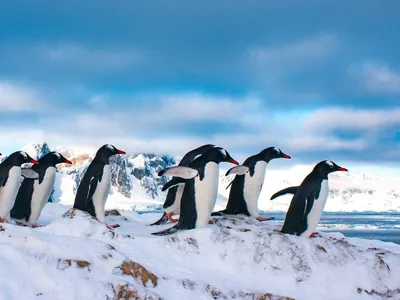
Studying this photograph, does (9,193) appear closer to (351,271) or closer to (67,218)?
(67,218)

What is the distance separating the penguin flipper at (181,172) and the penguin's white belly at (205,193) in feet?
0.57

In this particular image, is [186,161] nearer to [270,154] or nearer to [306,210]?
[270,154]

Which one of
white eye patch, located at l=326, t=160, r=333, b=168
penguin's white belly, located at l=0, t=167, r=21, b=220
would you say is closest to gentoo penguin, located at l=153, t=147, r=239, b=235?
white eye patch, located at l=326, t=160, r=333, b=168

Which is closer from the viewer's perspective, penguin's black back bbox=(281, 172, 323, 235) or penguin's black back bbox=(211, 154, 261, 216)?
penguin's black back bbox=(281, 172, 323, 235)

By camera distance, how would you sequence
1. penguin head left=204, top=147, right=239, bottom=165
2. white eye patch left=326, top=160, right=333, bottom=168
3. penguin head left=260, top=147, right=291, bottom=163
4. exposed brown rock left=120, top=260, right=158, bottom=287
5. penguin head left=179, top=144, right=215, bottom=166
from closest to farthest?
1. exposed brown rock left=120, top=260, right=158, bottom=287
2. penguin head left=204, top=147, right=239, bottom=165
3. white eye patch left=326, top=160, right=333, bottom=168
4. penguin head left=179, top=144, right=215, bottom=166
5. penguin head left=260, top=147, right=291, bottom=163

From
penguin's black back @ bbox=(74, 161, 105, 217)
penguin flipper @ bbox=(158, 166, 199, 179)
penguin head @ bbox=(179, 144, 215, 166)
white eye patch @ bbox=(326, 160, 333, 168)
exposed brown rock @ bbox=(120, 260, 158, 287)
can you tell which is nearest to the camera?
exposed brown rock @ bbox=(120, 260, 158, 287)

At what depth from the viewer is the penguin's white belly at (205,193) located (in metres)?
8.93

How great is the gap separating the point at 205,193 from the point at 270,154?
3093mm

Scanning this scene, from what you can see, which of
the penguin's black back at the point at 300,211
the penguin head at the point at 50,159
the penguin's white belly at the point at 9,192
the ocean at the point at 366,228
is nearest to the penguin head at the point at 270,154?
the penguin's black back at the point at 300,211

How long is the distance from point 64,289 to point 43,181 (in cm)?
541

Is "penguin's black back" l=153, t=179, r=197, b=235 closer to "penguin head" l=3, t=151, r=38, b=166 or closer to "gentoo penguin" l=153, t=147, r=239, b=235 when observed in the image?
"gentoo penguin" l=153, t=147, r=239, b=235

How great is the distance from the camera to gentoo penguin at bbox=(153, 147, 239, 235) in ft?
29.2

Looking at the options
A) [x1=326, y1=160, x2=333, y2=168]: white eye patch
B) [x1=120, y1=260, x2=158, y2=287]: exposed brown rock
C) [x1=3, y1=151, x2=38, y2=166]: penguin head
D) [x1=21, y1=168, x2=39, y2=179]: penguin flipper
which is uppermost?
[x1=326, y1=160, x2=333, y2=168]: white eye patch

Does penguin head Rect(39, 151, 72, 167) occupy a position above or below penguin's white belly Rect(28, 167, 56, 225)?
above
